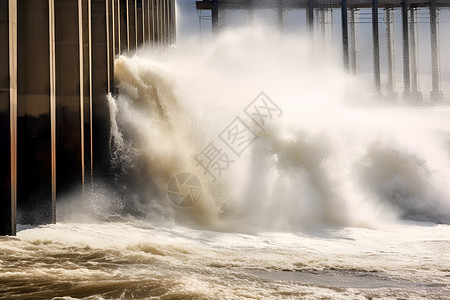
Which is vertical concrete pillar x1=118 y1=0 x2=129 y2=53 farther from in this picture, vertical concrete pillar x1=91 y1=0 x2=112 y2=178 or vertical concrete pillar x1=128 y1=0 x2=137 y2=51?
vertical concrete pillar x1=91 y1=0 x2=112 y2=178

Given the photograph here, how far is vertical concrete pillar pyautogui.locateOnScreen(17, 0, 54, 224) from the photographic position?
28.1ft

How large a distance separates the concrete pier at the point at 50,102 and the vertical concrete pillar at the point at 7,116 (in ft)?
0.04

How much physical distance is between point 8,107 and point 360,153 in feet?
32.7

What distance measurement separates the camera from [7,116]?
7148mm

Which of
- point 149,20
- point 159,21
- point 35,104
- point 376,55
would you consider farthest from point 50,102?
point 376,55

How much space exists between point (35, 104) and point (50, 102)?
26 cm

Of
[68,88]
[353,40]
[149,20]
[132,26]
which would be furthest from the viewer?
[353,40]

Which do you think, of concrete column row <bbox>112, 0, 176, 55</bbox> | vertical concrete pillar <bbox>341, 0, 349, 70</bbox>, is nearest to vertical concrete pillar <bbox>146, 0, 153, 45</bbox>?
concrete column row <bbox>112, 0, 176, 55</bbox>

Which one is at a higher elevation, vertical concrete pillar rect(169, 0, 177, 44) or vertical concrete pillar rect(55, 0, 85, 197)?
vertical concrete pillar rect(169, 0, 177, 44)

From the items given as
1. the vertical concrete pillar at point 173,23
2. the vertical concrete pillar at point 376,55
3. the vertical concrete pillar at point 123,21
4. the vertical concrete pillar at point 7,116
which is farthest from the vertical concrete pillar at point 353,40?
the vertical concrete pillar at point 7,116

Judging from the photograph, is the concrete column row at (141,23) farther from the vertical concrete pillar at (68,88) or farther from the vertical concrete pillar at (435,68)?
the vertical concrete pillar at (435,68)

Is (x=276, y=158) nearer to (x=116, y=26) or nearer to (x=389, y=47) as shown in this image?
(x=116, y=26)

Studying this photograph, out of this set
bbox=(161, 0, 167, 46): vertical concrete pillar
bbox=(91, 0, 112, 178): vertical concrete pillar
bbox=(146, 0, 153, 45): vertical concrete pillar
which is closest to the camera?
Result: bbox=(91, 0, 112, 178): vertical concrete pillar

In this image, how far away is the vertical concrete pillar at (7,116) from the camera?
7.11 m
